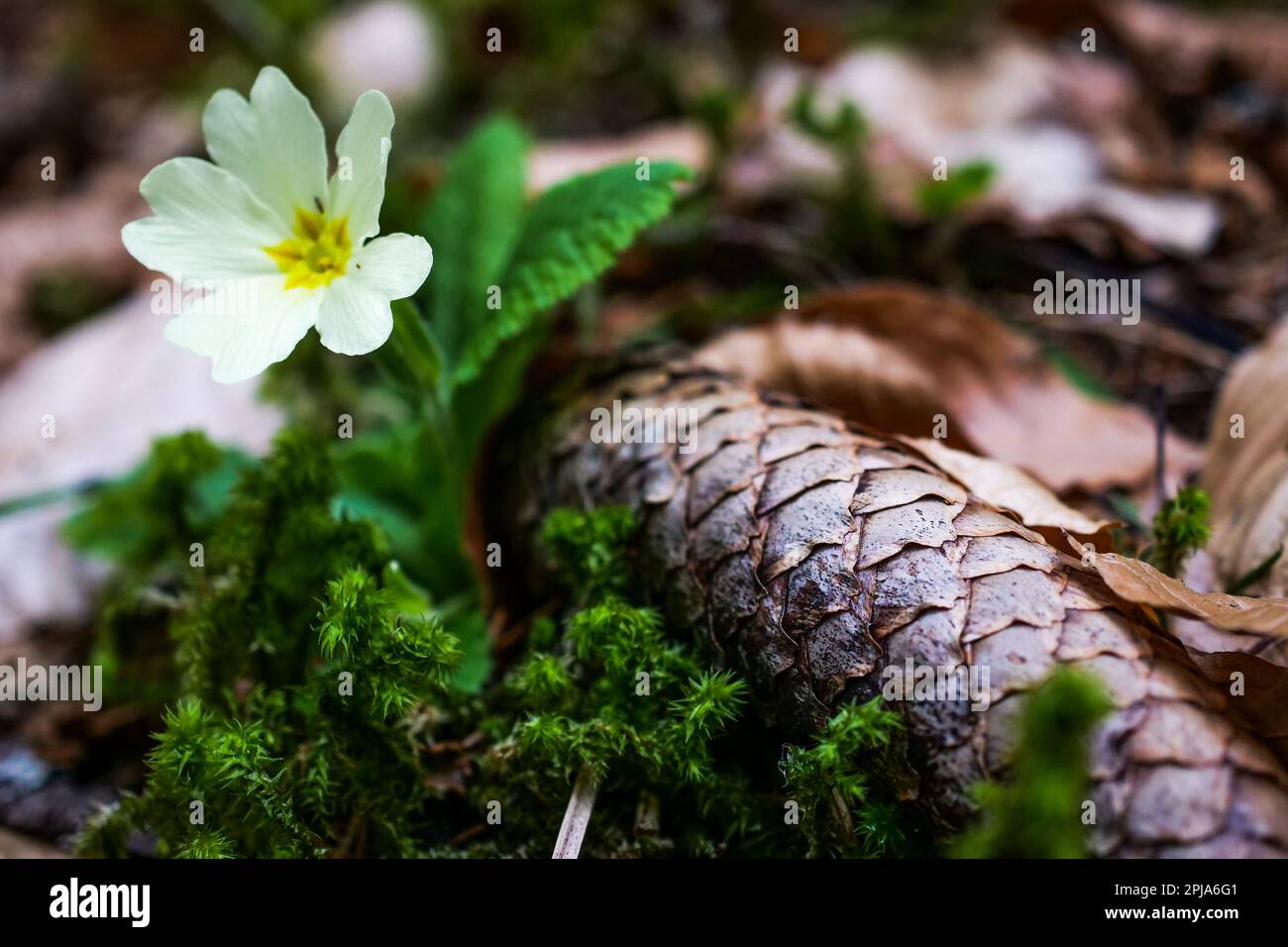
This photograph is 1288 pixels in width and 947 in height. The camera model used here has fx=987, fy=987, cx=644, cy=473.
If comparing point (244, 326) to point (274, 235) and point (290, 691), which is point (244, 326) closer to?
point (274, 235)

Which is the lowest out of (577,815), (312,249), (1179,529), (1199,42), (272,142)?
(577,815)

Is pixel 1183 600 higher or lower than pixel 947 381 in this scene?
lower

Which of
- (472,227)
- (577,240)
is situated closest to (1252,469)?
(577,240)

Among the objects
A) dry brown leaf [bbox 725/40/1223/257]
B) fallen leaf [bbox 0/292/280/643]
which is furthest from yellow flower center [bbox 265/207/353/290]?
dry brown leaf [bbox 725/40/1223/257]

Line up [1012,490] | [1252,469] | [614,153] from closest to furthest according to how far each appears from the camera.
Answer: [1012,490] → [1252,469] → [614,153]
